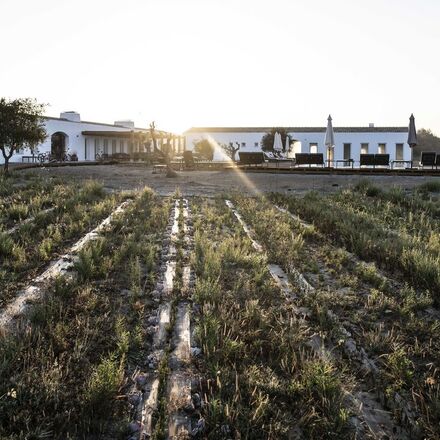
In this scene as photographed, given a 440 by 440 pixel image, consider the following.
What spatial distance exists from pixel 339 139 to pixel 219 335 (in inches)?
1490

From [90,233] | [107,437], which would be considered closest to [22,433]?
[107,437]

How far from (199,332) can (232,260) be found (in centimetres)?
193

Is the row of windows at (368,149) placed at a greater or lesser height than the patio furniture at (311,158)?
greater

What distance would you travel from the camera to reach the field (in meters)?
2.42

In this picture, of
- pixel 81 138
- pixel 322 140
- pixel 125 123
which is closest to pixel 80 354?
pixel 81 138

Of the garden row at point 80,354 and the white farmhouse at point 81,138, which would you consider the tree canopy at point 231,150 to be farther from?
the garden row at point 80,354

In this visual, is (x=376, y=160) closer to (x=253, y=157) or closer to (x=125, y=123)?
(x=253, y=157)

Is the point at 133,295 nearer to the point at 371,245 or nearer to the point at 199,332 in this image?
the point at 199,332

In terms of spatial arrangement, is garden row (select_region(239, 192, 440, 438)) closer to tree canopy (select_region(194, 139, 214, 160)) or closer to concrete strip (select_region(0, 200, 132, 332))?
concrete strip (select_region(0, 200, 132, 332))

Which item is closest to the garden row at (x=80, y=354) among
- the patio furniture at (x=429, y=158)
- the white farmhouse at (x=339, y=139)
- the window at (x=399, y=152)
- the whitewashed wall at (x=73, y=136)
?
the patio furniture at (x=429, y=158)

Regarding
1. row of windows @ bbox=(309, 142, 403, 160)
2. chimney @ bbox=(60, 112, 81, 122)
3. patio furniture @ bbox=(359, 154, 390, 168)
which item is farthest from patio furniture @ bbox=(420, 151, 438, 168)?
chimney @ bbox=(60, 112, 81, 122)

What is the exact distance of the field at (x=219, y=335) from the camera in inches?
95.1

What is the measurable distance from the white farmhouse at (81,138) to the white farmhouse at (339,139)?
461 centimetres

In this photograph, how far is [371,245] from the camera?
5.58 metres
